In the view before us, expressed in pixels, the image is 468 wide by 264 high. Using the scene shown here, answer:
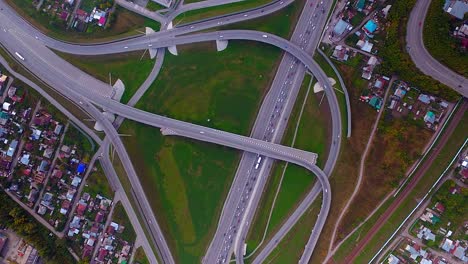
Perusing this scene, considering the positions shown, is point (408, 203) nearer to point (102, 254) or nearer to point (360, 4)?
point (360, 4)

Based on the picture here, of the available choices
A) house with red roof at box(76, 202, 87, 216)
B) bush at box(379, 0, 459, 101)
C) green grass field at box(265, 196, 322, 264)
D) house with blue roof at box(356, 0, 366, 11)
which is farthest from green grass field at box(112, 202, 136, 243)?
house with blue roof at box(356, 0, 366, 11)

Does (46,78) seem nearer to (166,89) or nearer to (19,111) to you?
(19,111)

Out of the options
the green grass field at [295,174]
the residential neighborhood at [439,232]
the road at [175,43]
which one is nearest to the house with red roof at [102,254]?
the road at [175,43]

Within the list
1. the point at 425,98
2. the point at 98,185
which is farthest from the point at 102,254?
the point at 425,98

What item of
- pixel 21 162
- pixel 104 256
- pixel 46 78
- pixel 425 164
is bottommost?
pixel 104 256

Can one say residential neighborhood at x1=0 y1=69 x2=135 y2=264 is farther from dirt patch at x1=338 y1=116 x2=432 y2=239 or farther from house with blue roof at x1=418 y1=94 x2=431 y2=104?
house with blue roof at x1=418 y1=94 x2=431 y2=104

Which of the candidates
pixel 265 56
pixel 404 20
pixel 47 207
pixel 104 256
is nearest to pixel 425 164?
pixel 404 20
